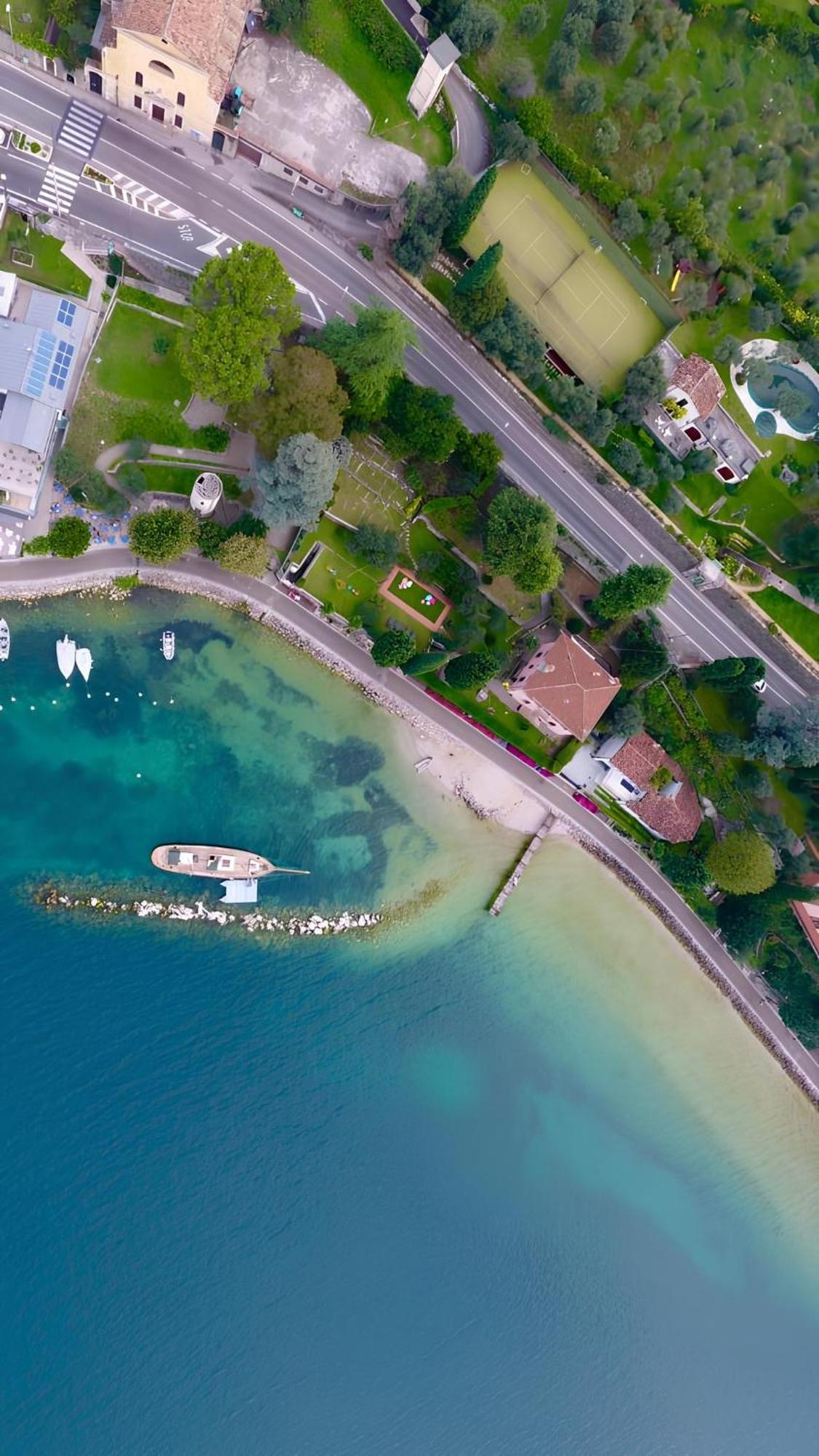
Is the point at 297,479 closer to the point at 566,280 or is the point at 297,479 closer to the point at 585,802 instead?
the point at 566,280

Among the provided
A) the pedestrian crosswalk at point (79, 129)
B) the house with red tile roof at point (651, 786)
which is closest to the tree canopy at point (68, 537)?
the pedestrian crosswalk at point (79, 129)

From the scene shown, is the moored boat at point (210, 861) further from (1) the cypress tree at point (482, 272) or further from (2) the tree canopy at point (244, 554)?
(1) the cypress tree at point (482, 272)

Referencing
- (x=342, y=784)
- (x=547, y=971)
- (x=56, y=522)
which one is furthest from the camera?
(x=547, y=971)

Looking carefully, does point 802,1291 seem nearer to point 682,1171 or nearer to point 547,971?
point 682,1171

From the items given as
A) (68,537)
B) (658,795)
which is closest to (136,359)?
(68,537)

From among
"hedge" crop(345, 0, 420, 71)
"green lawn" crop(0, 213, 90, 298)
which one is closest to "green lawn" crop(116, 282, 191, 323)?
"green lawn" crop(0, 213, 90, 298)

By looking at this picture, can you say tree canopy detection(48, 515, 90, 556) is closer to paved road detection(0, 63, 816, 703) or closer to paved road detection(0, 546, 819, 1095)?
paved road detection(0, 546, 819, 1095)

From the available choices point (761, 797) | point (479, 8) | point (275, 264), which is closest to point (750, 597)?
point (761, 797)
